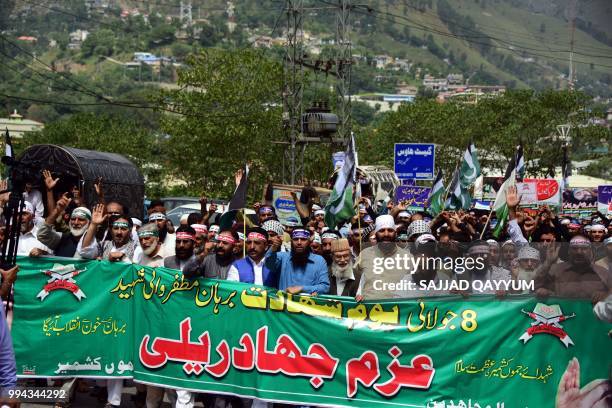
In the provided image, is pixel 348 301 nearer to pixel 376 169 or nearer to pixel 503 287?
pixel 503 287

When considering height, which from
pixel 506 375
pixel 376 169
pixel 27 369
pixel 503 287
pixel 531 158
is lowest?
pixel 531 158

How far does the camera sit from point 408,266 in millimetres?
9461

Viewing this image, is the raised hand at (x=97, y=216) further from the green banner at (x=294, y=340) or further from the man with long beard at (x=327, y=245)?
the man with long beard at (x=327, y=245)

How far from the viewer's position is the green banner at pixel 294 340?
902 centimetres

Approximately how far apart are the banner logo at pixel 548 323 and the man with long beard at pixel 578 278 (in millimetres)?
113

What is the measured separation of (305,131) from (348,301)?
25.3 metres

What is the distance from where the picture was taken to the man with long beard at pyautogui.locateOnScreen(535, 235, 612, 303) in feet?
29.0

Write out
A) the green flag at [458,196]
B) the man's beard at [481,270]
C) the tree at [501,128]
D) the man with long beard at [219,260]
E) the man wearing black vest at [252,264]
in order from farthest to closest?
the tree at [501,128] < the green flag at [458,196] < the man with long beard at [219,260] < the man wearing black vest at [252,264] < the man's beard at [481,270]

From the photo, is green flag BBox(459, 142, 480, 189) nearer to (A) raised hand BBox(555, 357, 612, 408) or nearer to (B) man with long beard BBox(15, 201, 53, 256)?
(B) man with long beard BBox(15, 201, 53, 256)

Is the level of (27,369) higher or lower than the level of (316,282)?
lower

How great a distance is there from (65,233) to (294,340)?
9.50 ft

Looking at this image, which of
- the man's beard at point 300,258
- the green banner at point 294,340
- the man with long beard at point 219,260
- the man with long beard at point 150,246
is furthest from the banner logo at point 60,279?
the man's beard at point 300,258

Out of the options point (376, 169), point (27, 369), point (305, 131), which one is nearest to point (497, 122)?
point (376, 169)

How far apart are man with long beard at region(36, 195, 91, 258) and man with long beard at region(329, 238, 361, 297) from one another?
8.64 ft
